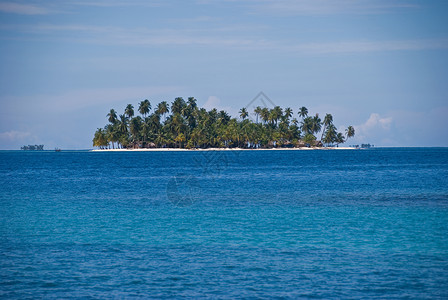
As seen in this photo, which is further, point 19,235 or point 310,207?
point 310,207

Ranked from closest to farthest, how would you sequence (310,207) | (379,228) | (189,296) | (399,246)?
(189,296), (399,246), (379,228), (310,207)

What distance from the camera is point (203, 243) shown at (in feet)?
86.3

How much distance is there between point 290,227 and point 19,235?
1601 centimetres

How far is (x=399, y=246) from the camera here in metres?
25.3

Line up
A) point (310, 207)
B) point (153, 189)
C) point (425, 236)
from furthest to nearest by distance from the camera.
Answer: point (153, 189), point (310, 207), point (425, 236)

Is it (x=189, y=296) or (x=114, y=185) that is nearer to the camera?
(x=189, y=296)

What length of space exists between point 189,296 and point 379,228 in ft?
54.8

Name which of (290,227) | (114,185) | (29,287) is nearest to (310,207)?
(290,227)

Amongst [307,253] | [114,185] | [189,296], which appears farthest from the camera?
[114,185]

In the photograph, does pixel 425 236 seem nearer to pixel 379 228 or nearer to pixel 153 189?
pixel 379 228

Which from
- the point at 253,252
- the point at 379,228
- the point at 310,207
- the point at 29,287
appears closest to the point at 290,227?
the point at 379,228

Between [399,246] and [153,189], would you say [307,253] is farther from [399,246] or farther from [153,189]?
[153,189]

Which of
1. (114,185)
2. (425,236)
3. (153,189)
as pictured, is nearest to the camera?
(425,236)

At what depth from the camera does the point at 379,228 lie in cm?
3050
